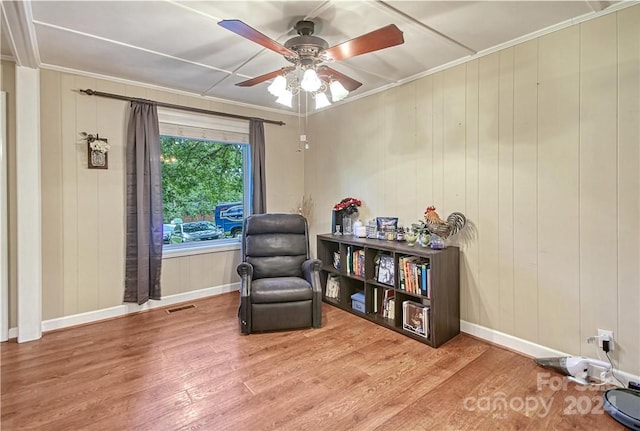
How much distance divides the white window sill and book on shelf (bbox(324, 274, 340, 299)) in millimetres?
1378

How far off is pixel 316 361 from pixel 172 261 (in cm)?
231

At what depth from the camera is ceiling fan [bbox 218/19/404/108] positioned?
1796 millimetres

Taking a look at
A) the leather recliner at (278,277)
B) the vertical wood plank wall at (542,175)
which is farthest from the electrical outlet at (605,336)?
the leather recliner at (278,277)

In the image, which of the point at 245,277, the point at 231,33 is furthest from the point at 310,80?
the point at 245,277

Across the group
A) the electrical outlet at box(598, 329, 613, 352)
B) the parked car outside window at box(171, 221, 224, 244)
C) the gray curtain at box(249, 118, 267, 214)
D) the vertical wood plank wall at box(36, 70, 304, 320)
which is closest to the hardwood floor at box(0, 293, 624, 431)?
the electrical outlet at box(598, 329, 613, 352)

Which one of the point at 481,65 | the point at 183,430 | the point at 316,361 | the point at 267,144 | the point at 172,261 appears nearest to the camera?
the point at 183,430

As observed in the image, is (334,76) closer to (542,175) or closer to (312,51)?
(312,51)

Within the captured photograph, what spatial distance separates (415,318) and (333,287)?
123cm

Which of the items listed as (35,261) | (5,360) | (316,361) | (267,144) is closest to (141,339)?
(5,360)

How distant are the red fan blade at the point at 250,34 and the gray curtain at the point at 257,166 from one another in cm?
237

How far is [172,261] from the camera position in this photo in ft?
12.9

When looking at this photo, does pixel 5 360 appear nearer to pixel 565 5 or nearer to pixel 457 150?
pixel 457 150

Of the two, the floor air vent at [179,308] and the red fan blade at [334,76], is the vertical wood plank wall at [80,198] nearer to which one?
the floor air vent at [179,308]

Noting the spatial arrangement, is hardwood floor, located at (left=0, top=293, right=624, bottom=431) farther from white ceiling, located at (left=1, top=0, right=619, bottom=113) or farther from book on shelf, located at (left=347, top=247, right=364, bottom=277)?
white ceiling, located at (left=1, top=0, right=619, bottom=113)
